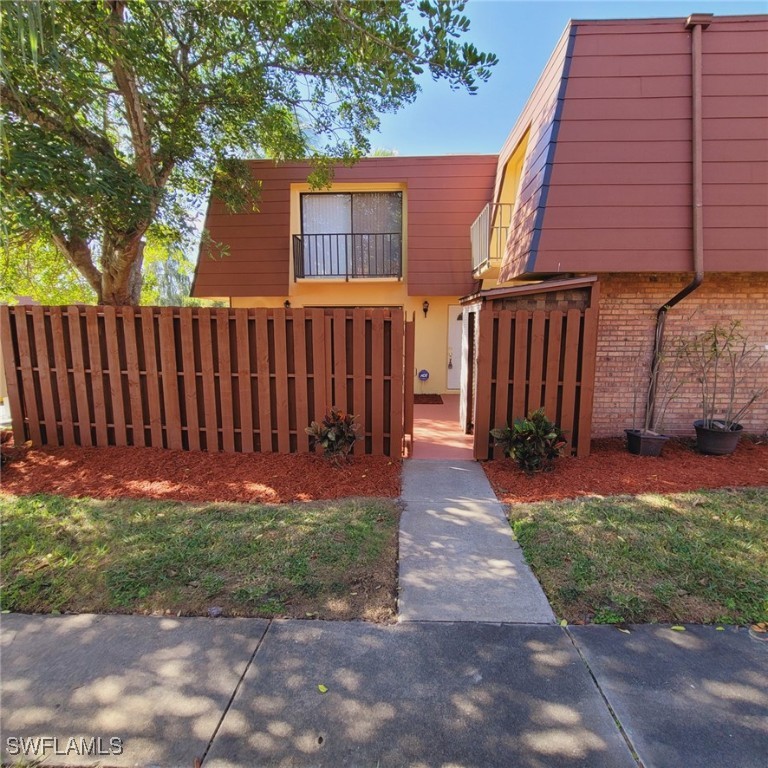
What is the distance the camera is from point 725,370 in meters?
6.36

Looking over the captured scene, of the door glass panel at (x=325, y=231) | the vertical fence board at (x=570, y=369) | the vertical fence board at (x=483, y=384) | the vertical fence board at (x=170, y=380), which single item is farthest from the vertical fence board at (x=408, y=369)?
the door glass panel at (x=325, y=231)

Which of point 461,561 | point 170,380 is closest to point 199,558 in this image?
point 461,561

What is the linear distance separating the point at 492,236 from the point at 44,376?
8.16 m

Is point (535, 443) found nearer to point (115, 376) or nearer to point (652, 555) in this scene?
point (652, 555)

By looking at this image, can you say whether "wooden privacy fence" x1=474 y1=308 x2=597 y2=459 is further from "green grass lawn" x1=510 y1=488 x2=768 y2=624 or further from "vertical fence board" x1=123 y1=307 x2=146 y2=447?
"vertical fence board" x1=123 y1=307 x2=146 y2=447

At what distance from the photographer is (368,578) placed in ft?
9.95

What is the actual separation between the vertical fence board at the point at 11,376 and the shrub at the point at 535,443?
6989 millimetres

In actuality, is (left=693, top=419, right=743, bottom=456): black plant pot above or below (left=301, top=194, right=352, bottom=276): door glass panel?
below

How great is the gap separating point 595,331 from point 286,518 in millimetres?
4453

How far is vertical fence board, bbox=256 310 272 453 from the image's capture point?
561cm

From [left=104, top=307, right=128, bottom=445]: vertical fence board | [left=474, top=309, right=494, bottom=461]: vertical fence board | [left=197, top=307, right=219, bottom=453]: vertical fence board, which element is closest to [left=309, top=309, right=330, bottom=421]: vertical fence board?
[left=197, top=307, right=219, bottom=453]: vertical fence board

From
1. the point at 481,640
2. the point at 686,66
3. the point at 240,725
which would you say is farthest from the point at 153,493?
the point at 686,66

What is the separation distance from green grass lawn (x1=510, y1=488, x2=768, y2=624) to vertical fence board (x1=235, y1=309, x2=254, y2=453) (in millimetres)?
3620

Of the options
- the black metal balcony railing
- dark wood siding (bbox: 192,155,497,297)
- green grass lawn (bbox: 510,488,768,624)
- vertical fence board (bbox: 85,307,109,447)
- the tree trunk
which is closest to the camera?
green grass lawn (bbox: 510,488,768,624)
